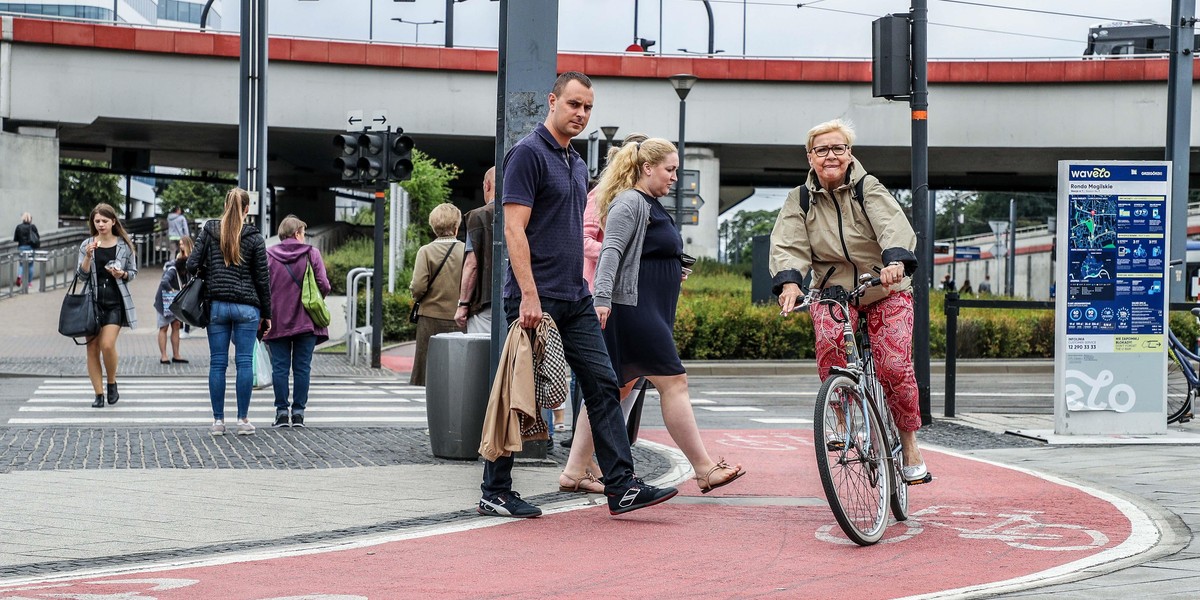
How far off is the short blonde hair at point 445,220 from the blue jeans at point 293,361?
1.24 m

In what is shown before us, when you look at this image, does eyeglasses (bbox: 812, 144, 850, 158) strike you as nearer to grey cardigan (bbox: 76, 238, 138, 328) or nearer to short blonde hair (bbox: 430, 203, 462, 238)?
short blonde hair (bbox: 430, 203, 462, 238)

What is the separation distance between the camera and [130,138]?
4078cm

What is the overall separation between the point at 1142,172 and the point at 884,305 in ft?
15.2

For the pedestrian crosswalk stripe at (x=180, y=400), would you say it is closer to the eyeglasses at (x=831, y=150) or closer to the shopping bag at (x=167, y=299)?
the shopping bag at (x=167, y=299)

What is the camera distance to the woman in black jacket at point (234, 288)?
9.59m

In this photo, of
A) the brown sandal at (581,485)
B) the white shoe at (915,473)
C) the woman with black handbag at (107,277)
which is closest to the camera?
the white shoe at (915,473)

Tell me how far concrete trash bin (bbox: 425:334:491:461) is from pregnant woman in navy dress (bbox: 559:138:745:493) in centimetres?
109

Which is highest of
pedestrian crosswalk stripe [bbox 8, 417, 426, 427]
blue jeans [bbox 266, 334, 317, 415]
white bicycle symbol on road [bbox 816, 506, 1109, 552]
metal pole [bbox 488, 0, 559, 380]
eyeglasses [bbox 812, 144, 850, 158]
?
metal pole [bbox 488, 0, 559, 380]

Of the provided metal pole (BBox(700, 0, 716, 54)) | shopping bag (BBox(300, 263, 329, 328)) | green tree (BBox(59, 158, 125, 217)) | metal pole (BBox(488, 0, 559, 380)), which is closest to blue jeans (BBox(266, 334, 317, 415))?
shopping bag (BBox(300, 263, 329, 328))

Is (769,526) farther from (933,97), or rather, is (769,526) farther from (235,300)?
(933,97)

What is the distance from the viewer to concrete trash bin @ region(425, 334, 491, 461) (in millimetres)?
7836

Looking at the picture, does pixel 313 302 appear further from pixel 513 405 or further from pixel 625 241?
pixel 513 405

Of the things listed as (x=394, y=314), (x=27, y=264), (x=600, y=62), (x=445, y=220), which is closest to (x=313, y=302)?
(x=445, y=220)

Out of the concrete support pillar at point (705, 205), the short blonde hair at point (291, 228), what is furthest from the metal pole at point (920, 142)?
the concrete support pillar at point (705, 205)
